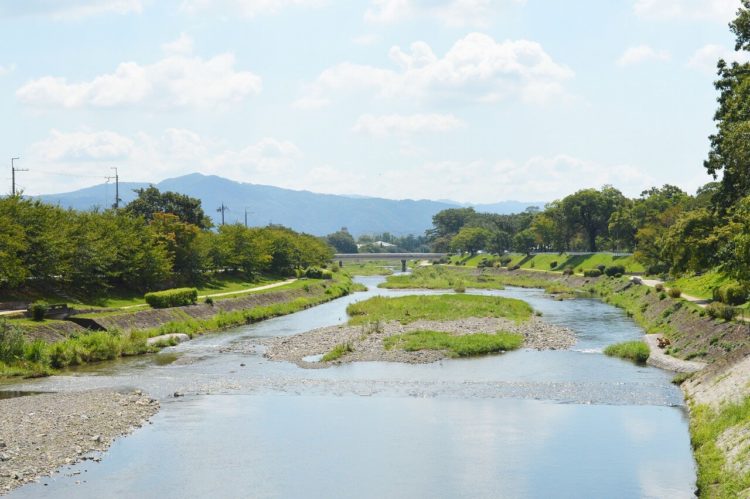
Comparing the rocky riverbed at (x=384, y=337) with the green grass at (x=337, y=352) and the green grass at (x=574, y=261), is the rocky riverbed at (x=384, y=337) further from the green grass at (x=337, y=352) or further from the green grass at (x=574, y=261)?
the green grass at (x=574, y=261)

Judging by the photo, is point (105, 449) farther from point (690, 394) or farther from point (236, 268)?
point (236, 268)

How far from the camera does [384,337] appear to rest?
56875 mm

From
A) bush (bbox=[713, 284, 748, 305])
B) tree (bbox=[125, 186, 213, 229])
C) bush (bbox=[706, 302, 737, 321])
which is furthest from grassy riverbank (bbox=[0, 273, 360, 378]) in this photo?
tree (bbox=[125, 186, 213, 229])

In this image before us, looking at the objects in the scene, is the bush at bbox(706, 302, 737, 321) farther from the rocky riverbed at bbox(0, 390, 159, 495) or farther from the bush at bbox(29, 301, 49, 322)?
the bush at bbox(29, 301, 49, 322)

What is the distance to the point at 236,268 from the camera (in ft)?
374

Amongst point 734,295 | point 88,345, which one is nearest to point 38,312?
point 88,345

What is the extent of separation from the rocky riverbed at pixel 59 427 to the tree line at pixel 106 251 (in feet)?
73.2

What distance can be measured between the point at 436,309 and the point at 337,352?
81.2 feet

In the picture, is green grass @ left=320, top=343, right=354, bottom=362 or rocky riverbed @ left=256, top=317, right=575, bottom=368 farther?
rocky riverbed @ left=256, top=317, right=575, bottom=368

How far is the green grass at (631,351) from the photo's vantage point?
48.3 metres

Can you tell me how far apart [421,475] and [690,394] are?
56.4ft

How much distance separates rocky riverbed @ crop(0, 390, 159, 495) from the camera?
26.8m

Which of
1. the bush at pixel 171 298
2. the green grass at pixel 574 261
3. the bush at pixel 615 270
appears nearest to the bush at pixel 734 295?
the bush at pixel 171 298

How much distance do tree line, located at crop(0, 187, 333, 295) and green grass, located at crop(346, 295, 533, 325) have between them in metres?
22.7
